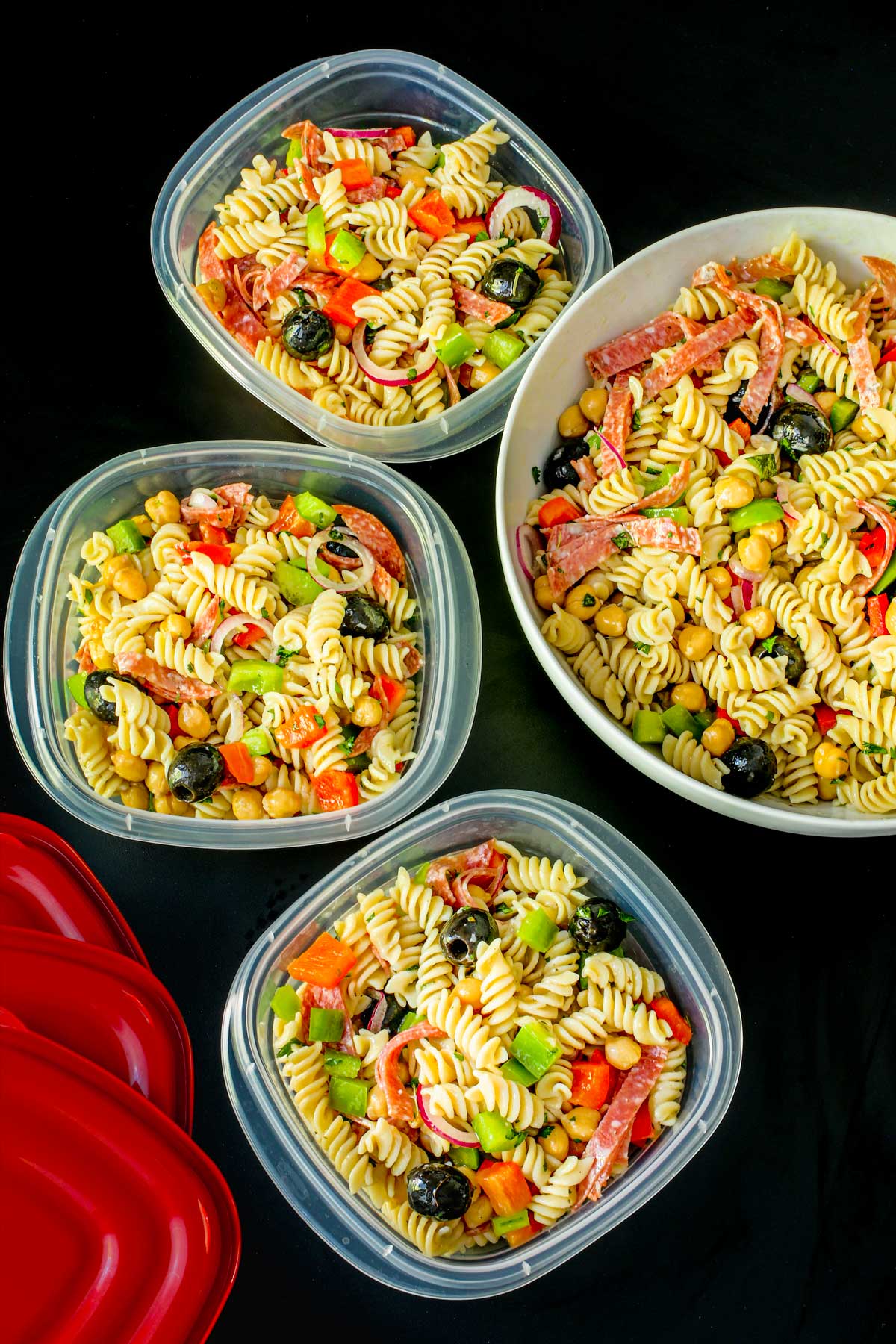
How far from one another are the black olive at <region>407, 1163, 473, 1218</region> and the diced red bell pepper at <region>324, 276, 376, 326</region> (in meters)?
2.12

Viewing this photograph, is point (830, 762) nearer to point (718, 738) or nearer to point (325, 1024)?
point (718, 738)

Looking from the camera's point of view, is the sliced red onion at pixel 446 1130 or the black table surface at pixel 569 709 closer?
the sliced red onion at pixel 446 1130

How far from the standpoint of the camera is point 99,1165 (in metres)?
2.66

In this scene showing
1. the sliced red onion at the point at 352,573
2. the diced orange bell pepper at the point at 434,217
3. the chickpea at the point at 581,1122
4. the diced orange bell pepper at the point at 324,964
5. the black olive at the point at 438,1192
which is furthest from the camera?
the diced orange bell pepper at the point at 434,217

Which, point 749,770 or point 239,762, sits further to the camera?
point 239,762

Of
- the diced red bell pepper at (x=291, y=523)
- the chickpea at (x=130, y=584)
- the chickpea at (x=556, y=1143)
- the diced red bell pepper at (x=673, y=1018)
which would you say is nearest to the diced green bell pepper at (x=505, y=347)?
the diced red bell pepper at (x=291, y=523)

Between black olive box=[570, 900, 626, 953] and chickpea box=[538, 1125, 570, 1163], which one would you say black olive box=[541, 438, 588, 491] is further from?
chickpea box=[538, 1125, 570, 1163]

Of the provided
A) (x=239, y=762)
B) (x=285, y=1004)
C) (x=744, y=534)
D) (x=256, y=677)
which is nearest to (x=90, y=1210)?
(x=285, y=1004)

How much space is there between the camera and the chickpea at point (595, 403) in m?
2.81

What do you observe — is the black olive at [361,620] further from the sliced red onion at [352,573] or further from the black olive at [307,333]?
the black olive at [307,333]

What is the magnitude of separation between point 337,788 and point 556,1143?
964 mm

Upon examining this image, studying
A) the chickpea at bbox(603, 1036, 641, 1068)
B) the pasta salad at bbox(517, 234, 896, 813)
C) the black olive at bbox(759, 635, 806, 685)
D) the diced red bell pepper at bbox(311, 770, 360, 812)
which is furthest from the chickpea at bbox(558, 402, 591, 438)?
the chickpea at bbox(603, 1036, 641, 1068)

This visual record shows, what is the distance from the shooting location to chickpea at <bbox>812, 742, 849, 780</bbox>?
102 inches

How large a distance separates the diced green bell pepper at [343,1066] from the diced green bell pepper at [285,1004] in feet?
0.46
